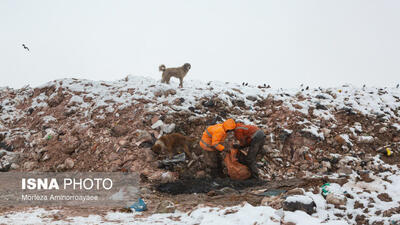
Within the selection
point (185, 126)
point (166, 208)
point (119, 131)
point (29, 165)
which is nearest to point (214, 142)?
point (185, 126)

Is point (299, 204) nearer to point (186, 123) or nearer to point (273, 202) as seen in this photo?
point (273, 202)

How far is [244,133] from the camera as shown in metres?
6.68

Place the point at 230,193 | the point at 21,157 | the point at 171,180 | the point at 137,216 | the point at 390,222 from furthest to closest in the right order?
the point at 21,157 → the point at 171,180 → the point at 230,193 → the point at 137,216 → the point at 390,222

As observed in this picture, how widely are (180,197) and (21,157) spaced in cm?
557

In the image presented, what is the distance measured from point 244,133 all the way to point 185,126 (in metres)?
2.06

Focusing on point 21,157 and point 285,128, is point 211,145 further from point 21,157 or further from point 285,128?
point 21,157

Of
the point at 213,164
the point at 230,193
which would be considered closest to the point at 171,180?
the point at 213,164

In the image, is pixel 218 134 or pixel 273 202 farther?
pixel 218 134

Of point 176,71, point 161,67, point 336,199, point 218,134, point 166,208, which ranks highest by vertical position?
point 161,67

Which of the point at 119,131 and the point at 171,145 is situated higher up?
the point at 119,131

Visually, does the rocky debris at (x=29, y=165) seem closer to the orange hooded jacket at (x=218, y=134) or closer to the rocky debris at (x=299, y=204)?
the orange hooded jacket at (x=218, y=134)

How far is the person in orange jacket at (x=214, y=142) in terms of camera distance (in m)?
6.21

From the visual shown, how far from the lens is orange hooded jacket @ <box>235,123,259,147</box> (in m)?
6.59

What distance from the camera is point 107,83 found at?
10891 millimetres
